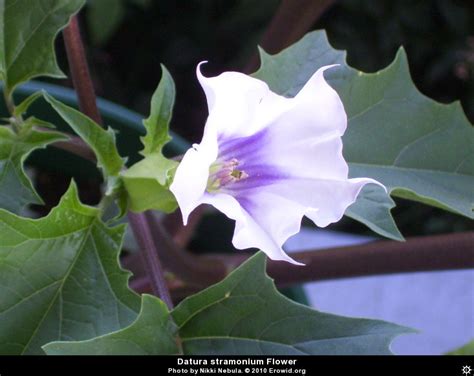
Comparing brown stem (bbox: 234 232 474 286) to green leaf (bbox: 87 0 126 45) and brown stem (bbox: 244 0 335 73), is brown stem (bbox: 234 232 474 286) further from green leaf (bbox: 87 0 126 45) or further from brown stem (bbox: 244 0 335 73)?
green leaf (bbox: 87 0 126 45)

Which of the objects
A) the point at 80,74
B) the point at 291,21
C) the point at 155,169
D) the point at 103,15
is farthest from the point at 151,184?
the point at 103,15

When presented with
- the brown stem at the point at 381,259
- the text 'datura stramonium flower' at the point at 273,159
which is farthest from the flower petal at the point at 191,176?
the brown stem at the point at 381,259

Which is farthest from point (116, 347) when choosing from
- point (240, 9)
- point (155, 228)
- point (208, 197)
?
point (240, 9)

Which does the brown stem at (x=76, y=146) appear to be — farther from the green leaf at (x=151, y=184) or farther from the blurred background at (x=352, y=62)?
the blurred background at (x=352, y=62)

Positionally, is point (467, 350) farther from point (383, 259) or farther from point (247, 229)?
point (247, 229)

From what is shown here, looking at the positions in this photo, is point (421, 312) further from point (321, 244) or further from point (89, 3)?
point (89, 3)
